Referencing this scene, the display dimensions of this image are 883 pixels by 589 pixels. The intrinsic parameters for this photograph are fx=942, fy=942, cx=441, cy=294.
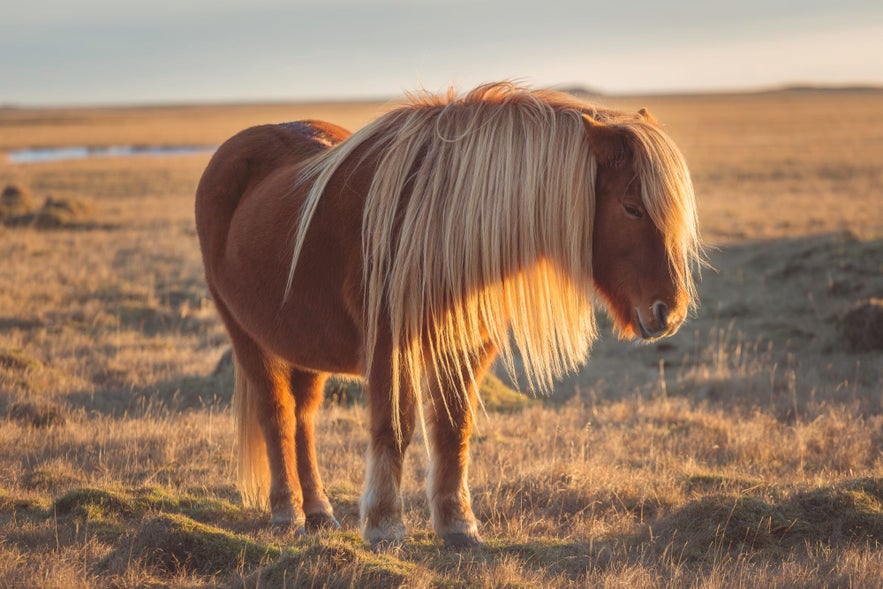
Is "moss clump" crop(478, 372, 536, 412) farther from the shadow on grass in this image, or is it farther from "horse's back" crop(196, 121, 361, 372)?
"horse's back" crop(196, 121, 361, 372)

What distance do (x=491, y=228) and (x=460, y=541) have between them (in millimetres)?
1560

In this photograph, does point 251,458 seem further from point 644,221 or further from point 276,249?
point 644,221

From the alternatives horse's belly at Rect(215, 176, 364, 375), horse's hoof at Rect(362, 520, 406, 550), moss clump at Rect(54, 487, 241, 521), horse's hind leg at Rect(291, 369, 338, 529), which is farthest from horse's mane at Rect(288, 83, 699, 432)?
moss clump at Rect(54, 487, 241, 521)

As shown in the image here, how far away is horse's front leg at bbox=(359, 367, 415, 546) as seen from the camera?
412cm

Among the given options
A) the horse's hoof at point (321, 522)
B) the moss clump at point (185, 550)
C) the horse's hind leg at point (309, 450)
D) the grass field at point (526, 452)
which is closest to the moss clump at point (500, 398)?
the grass field at point (526, 452)

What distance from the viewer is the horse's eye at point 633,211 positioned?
382cm

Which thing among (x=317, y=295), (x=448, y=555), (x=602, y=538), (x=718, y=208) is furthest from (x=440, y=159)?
(x=718, y=208)

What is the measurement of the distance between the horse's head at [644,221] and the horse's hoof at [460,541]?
1349mm

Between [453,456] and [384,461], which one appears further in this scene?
[453,456]

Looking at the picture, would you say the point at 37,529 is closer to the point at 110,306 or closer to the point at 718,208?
the point at 110,306

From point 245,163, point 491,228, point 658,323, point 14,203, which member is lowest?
point 14,203

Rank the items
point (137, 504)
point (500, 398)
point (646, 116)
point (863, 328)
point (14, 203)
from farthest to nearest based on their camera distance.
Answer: point (14, 203) → point (863, 328) → point (500, 398) → point (137, 504) → point (646, 116)

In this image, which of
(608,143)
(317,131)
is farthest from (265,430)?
(608,143)

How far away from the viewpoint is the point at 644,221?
3818mm
